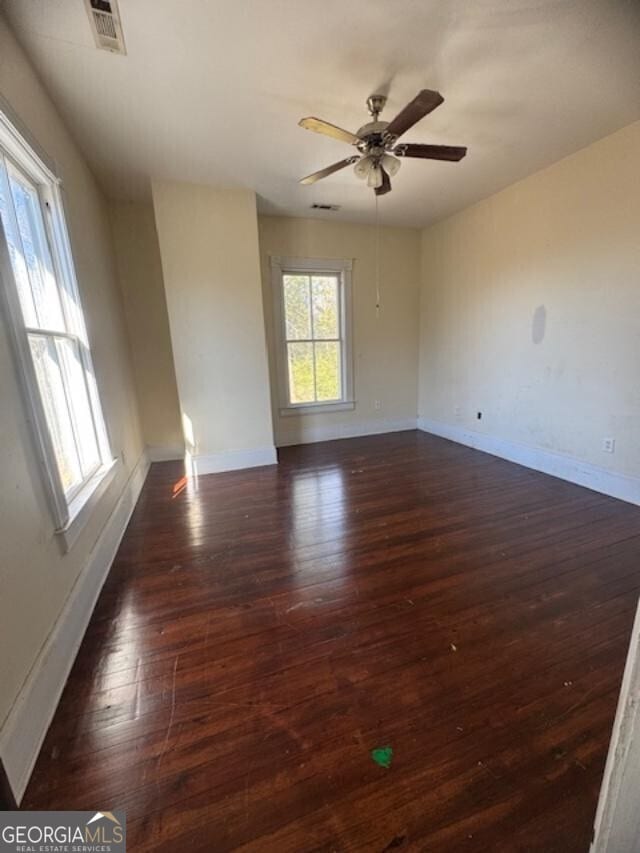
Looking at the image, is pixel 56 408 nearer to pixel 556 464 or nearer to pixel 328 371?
pixel 328 371

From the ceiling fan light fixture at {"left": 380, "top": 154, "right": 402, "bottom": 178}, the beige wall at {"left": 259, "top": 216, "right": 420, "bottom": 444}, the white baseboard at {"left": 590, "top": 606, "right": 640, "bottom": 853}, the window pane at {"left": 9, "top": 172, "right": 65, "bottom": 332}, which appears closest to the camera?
the white baseboard at {"left": 590, "top": 606, "right": 640, "bottom": 853}

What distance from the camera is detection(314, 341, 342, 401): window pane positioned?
4477 millimetres

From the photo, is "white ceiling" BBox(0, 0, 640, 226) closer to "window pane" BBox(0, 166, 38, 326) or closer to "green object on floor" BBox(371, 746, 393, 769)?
"window pane" BBox(0, 166, 38, 326)

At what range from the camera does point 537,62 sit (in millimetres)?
1814

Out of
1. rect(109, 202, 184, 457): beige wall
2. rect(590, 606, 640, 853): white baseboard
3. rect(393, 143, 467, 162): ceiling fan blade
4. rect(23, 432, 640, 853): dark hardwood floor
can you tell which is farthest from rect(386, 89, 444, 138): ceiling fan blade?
rect(109, 202, 184, 457): beige wall

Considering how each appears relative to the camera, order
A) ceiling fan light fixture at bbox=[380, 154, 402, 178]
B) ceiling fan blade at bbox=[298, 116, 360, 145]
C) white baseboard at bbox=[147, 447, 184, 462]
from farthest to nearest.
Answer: white baseboard at bbox=[147, 447, 184, 462]
ceiling fan light fixture at bbox=[380, 154, 402, 178]
ceiling fan blade at bbox=[298, 116, 360, 145]

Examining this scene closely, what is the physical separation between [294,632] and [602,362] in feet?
10.0

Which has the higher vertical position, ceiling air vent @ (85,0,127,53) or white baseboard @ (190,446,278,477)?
ceiling air vent @ (85,0,127,53)

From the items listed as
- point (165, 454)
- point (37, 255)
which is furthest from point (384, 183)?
point (165, 454)

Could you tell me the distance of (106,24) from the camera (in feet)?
5.13

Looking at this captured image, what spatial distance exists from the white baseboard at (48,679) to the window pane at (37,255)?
1.31m

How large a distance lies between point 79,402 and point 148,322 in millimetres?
1934

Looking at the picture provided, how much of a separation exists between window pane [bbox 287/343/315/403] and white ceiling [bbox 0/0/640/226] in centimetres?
189

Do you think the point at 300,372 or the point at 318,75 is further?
the point at 300,372
